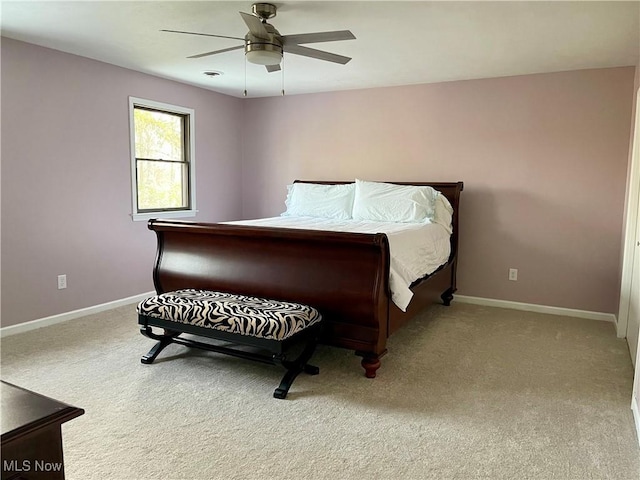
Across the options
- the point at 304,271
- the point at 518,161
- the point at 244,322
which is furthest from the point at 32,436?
the point at 518,161

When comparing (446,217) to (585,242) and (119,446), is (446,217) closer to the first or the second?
(585,242)

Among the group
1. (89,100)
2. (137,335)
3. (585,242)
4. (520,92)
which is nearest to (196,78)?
(89,100)

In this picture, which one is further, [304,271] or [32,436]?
[304,271]

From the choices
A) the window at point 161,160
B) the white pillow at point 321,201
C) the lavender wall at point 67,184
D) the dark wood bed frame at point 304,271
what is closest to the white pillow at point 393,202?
the white pillow at point 321,201

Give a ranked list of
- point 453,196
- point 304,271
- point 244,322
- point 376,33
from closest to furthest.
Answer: point 244,322 < point 304,271 < point 376,33 < point 453,196

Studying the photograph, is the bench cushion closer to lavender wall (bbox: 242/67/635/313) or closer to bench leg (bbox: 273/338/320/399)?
bench leg (bbox: 273/338/320/399)

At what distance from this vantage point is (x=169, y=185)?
16.2 feet

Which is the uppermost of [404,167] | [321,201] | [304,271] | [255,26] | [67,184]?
[255,26]

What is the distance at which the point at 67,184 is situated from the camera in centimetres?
381

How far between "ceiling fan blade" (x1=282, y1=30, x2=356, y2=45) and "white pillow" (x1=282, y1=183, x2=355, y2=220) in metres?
2.14

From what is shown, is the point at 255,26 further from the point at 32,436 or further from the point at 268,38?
the point at 32,436

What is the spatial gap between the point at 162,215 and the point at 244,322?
2657mm

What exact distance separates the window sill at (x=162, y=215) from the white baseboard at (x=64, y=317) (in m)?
0.77

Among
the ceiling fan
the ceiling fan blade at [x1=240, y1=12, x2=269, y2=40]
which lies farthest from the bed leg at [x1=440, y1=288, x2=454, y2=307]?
the ceiling fan blade at [x1=240, y1=12, x2=269, y2=40]
